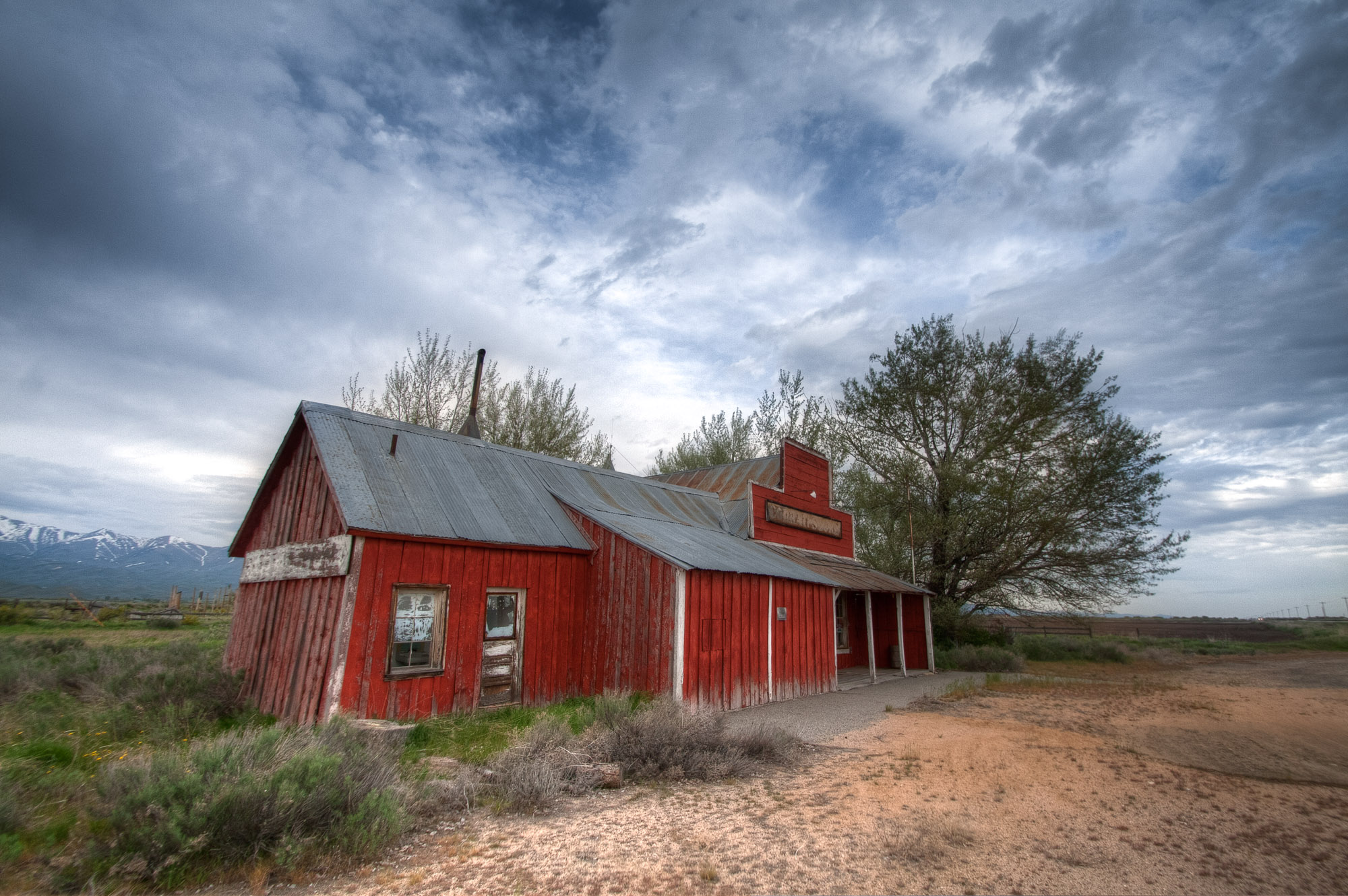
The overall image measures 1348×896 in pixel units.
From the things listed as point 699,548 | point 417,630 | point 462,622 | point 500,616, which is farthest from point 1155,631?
point 417,630

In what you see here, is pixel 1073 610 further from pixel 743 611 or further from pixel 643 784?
pixel 643 784

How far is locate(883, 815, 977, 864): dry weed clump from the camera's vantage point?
178 inches

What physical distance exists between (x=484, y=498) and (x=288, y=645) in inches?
140

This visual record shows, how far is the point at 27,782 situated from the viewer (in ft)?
16.8

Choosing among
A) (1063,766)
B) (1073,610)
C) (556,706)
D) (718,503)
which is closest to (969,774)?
(1063,766)

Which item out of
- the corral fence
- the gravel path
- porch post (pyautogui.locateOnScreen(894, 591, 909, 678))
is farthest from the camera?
the corral fence

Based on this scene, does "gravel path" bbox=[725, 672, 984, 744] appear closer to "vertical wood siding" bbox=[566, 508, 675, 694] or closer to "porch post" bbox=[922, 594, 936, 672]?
"vertical wood siding" bbox=[566, 508, 675, 694]

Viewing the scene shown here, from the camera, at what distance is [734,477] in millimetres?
19734

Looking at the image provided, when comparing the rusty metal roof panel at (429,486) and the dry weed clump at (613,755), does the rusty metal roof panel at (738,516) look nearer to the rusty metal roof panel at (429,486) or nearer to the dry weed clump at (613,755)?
the rusty metal roof panel at (429,486)

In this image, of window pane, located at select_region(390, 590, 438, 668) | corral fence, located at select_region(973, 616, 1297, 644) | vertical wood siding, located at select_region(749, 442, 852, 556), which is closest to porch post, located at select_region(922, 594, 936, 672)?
vertical wood siding, located at select_region(749, 442, 852, 556)

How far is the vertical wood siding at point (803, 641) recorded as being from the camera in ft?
40.5

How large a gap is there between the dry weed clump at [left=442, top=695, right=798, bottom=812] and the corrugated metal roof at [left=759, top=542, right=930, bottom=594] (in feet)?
23.8

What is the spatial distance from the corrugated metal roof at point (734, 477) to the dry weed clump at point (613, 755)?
34.8 feet

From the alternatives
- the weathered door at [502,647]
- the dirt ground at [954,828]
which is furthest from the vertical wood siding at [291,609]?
the dirt ground at [954,828]
